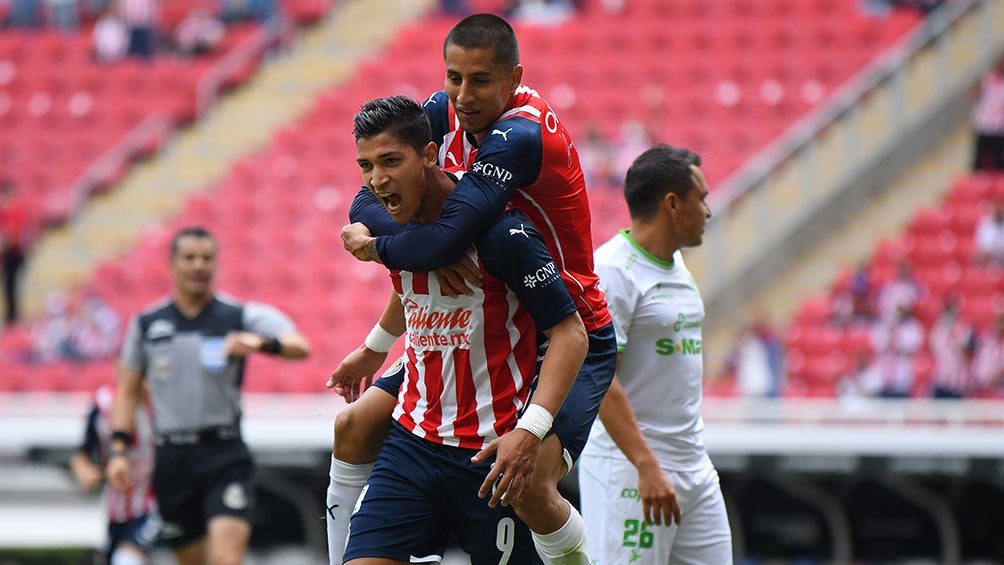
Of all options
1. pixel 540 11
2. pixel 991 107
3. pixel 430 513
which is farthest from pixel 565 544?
pixel 540 11

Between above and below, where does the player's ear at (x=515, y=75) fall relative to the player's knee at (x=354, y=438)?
above

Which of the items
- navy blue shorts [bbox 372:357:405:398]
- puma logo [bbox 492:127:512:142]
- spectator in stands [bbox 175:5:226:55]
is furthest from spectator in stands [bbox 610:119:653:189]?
puma logo [bbox 492:127:512:142]

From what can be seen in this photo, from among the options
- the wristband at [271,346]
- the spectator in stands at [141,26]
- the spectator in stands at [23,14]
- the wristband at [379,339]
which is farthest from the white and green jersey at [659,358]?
the spectator in stands at [23,14]

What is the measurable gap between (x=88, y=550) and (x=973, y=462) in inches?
271

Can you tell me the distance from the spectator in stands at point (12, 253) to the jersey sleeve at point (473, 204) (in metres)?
14.3

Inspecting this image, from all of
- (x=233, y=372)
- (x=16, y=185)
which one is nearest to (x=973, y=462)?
(x=233, y=372)

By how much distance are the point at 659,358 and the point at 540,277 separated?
1.35 m

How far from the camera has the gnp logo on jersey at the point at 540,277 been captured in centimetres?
437

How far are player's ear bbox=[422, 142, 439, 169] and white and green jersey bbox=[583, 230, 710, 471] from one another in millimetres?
1208

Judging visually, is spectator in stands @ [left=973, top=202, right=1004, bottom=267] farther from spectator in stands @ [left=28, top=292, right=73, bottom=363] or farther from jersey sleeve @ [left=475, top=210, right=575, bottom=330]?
jersey sleeve @ [left=475, top=210, right=575, bottom=330]

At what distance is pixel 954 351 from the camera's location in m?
12.5

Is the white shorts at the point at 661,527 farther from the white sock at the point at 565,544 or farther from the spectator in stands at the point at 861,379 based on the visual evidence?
the spectator in stands at the point at 861,379

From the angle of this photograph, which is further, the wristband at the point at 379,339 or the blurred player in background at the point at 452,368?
the wristband at the point at 379,339

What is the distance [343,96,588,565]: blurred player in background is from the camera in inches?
173
